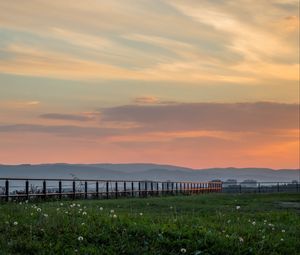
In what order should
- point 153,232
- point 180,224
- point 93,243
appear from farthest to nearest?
point 180,224, point 153,232, point 93,243

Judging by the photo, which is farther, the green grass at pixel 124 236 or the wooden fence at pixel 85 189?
the wooden fence at pixel 85 189

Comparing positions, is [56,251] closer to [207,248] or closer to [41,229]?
[41,229]

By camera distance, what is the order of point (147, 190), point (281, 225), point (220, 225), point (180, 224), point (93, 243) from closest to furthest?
point (93, 243), point (180, 224), point (220, 225), point (281, 225), point (147, 190)

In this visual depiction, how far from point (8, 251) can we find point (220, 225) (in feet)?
21.7

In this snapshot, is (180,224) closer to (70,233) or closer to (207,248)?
(207,248)

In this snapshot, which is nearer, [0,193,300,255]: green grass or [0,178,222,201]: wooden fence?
[0,193,300,255]: green grass

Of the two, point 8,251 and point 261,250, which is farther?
point 261,250

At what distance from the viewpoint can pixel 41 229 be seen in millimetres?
13523

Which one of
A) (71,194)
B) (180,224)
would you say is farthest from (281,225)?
(71,194)

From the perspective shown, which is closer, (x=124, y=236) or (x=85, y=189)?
(x=124, y=236)

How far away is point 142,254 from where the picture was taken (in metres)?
12.6

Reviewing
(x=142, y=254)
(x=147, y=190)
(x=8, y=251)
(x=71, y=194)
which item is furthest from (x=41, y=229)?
(x=147, y=190)

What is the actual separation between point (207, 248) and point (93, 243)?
2.55 m

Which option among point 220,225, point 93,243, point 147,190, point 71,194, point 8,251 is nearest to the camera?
point 8,251
